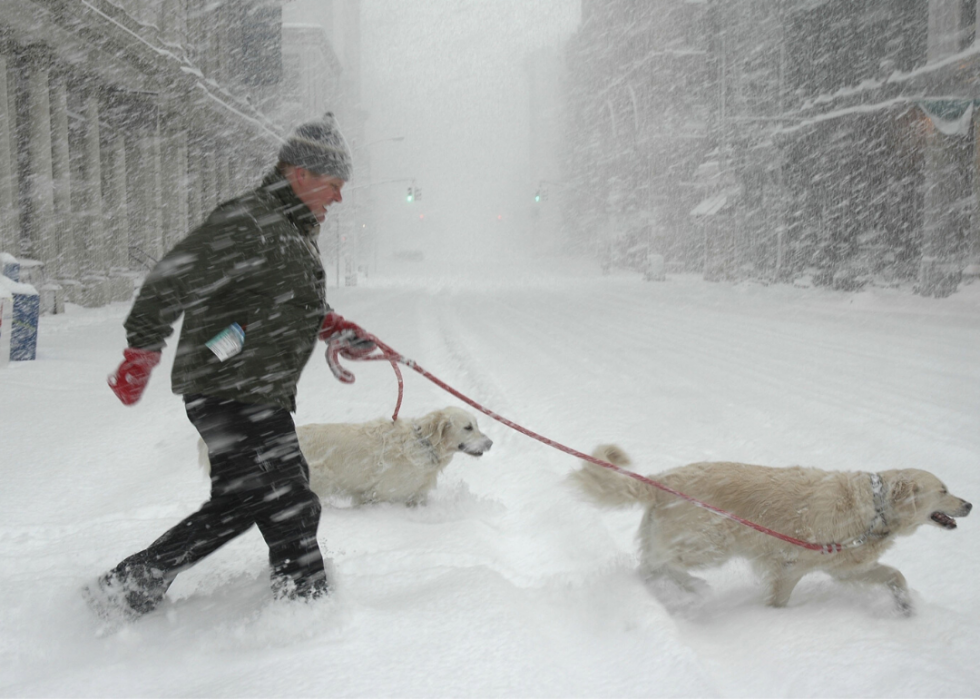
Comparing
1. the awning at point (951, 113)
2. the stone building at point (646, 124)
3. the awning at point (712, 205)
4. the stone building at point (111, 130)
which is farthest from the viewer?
the stone building at point (646, 124)

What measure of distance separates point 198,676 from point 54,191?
67.2ft

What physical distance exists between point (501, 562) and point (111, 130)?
25.3 metres

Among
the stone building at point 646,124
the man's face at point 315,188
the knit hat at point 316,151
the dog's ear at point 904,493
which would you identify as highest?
the stone building at point 646,124

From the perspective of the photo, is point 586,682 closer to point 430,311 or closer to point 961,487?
point 961,487

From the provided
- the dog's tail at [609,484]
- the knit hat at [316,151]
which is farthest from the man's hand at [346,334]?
the dog's tail at [609,484]

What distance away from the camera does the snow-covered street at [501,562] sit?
2592 mm

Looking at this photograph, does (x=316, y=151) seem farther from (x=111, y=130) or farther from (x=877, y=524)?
(x=111, y=130)

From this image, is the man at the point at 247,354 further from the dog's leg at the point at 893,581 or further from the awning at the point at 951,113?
the awning at the point at 951,113

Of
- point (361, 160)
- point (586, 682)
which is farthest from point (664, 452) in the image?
point (361, 160)

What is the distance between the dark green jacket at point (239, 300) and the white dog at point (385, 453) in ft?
6.67

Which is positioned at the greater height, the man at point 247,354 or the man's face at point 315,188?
the man's face at point 315,188

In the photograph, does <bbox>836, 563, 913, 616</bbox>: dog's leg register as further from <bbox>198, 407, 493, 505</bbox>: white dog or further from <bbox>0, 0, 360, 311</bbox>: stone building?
<bbox>0, 0, 360, 311</bbox>: stone building

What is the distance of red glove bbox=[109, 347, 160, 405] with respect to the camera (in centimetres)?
257

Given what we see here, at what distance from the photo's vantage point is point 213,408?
2.76 m
